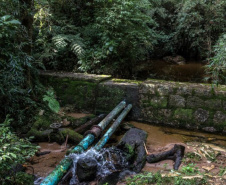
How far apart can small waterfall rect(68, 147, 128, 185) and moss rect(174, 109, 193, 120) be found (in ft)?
5.72

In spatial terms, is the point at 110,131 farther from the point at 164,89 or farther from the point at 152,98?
the point at 164,89

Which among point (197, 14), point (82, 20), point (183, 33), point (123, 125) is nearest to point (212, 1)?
point (197, 14)

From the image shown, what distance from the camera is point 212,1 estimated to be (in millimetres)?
9312

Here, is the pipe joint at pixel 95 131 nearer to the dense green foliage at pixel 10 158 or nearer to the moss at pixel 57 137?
the moss at pixel 57 137

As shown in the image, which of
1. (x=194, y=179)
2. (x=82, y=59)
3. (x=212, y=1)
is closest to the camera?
(x=194, y=179)

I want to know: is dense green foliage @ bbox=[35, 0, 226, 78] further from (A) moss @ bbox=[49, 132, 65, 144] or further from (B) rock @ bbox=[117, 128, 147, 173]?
(B) rock @ bbox=[117, 128, 147, 173]

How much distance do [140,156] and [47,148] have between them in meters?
1.58

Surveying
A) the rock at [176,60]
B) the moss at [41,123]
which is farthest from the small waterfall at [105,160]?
the rock at [176,60]

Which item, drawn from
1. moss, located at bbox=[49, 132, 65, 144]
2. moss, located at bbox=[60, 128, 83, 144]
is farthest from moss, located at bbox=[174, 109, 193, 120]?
moss, located at bbox=[49, 132, 65, 144]

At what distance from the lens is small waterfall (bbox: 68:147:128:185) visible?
7.92 ft

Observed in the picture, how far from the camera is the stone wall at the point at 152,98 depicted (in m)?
3.95

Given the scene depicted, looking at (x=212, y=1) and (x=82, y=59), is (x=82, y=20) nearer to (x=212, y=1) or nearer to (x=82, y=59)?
(x=82, y=59)

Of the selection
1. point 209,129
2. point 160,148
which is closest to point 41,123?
point 160,148

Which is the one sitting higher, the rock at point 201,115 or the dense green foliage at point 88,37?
the dense green foliage at point 88,37
